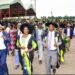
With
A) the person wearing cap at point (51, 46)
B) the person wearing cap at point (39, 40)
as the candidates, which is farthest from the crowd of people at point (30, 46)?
the person wearing cap at point (39, 40)

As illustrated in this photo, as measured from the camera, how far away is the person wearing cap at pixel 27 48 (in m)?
12.1

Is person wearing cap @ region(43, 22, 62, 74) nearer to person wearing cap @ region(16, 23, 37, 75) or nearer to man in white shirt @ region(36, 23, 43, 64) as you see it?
person wearing cap @ region(16, 23, 37, 75)

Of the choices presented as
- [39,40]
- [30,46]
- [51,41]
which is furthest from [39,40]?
[30,46]

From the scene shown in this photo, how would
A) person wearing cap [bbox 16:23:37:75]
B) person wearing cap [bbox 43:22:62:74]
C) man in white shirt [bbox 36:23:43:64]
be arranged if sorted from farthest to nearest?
man in white shirt [bbox 36:23:43:64] → person wearing cap [bbox 43:22:62:74] → person wearing cap [bbox 16:23:37:75]

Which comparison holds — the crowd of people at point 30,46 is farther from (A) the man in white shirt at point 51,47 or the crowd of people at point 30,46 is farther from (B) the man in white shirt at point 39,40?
(B) the man in white shirt at point 39,40

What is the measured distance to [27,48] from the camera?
12180mm

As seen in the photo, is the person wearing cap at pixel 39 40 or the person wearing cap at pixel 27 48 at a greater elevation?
the person wearing cap at pixel 27 48

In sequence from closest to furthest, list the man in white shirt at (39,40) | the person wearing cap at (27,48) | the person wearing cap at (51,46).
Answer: the person wearing cap at (27,48) → the person wearing cap at (51,46) → the man in white shirt at (39,40)

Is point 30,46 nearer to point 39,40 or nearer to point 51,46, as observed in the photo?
point 51,46

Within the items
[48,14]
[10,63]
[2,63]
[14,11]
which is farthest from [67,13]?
[2,63]

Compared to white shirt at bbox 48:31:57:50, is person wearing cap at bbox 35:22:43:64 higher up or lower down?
lower down

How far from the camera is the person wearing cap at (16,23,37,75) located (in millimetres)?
12086

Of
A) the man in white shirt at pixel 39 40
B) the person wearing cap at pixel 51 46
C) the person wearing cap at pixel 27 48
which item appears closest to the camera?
the person wearing cap at pixel 27 48

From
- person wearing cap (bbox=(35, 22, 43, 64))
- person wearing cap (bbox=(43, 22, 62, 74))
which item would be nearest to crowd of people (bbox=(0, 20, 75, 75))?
person wearing cap (bbox=(43, 22, 62, 74))
